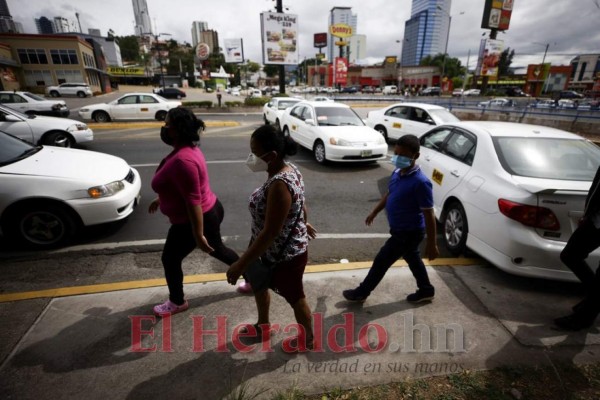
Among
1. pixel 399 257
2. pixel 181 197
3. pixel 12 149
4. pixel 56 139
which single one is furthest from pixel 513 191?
pixel 56 139

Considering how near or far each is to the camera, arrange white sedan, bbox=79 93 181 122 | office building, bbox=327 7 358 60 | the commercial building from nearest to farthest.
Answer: white sedan, bbox=79 93 181 122 < the commercial building < office building, bbox=327 7 358 60

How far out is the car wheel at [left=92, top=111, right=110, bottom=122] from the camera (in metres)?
15.6

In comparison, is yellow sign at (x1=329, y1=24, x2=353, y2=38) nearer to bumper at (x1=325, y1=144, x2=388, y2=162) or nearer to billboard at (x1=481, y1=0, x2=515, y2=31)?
billboard at (x1=481, y1=0, x2=515, y2=31)

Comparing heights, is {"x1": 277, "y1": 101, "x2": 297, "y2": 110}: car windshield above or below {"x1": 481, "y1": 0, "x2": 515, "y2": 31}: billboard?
below

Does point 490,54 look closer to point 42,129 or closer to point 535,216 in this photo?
point 535,216

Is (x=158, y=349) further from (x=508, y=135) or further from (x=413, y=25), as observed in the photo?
(x=413, y=25)

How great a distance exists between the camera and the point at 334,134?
7.93 m

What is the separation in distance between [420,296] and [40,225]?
447 cm

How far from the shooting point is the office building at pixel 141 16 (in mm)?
182625

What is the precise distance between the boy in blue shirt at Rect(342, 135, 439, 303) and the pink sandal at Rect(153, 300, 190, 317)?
1.53 m

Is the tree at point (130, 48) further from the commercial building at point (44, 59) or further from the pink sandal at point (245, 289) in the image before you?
the pink sandal at point (245, 289)

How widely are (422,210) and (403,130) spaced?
909 cm

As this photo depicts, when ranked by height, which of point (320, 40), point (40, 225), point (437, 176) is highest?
point (320, 40)

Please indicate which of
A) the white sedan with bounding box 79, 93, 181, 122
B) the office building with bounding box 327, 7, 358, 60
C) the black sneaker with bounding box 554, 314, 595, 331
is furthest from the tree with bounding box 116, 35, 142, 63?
the black sneaker with bounding box 554, 314, 595, 331
